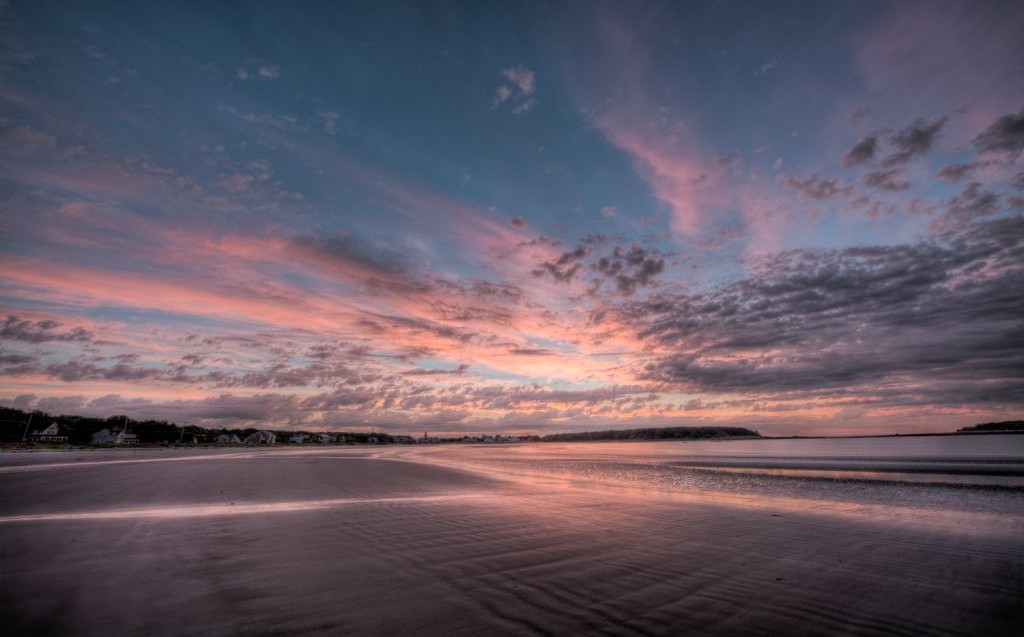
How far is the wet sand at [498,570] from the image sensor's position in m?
4.54

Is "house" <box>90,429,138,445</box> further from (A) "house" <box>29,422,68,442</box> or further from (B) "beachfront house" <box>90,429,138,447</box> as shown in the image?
(A) "house" <box>29,422,68,442</box>

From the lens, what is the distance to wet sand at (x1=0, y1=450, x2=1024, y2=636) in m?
4.54

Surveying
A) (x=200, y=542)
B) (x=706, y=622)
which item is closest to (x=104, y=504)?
(x=200, y=542)

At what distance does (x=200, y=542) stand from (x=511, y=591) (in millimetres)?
6170

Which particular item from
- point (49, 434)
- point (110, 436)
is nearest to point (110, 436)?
point (110, 436)

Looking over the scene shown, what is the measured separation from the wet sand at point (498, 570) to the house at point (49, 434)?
124348 mm

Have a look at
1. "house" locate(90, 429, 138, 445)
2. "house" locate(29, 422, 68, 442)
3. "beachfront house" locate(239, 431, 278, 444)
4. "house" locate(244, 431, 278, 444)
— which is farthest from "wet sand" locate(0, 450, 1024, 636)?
"beachfront house" locate(239, 431, 278, 444)

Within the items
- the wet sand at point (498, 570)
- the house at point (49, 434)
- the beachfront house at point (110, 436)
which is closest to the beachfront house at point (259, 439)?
the beachfront house at point (110, 436)

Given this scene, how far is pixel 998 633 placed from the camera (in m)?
4.61

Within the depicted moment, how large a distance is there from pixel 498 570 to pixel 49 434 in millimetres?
148050

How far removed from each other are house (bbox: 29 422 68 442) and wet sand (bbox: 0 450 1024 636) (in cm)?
12435

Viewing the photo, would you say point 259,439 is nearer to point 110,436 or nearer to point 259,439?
point 259,439

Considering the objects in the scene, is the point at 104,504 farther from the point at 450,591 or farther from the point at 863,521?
the point at 863,521

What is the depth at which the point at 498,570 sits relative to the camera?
6.42m
